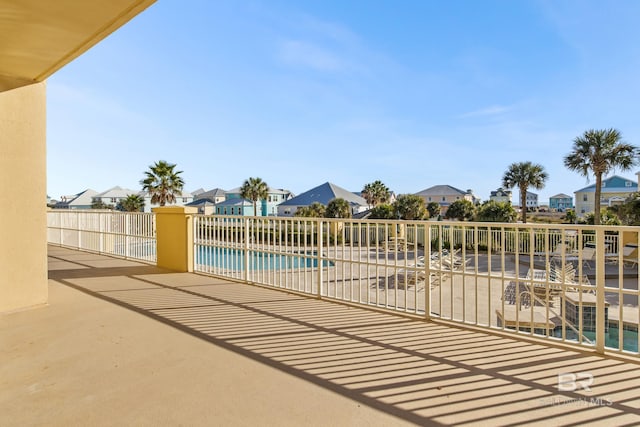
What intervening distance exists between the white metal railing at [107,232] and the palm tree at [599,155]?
74.6 feet

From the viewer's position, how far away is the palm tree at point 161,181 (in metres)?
24.0

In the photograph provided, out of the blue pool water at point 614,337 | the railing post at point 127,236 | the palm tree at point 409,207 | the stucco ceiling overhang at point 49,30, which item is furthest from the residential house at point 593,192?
the stucco ceiling overhang at point 49,30

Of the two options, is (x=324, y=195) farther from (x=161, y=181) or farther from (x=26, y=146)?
(x=26, y=146)

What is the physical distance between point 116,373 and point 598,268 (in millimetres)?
3873

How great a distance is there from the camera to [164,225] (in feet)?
23.1

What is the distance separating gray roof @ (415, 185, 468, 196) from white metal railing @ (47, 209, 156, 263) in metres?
48.2

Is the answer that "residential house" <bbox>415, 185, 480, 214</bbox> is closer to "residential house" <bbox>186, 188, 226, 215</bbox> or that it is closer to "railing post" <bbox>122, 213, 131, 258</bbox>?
"residential house" <bbox>186, 188, 226, 215</bbox>

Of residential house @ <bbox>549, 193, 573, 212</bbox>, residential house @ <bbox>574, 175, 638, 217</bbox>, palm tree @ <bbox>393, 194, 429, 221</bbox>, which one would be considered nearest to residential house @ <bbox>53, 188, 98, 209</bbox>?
palm tree @ <bbox>393, 194, 429, 221</bbox>

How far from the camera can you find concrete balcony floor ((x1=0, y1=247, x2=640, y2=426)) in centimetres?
199

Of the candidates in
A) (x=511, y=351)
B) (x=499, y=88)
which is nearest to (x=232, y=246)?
(x=511, y=351)

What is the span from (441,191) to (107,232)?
50.7 m

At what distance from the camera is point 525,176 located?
91.8ft

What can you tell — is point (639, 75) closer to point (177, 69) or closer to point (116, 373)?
point (177, 69)

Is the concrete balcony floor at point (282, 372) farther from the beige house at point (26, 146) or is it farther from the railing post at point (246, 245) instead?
the railing post at point (246, 245)
